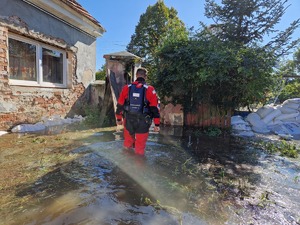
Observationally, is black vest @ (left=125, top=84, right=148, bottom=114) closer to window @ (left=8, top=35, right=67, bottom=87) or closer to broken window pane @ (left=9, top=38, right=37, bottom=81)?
window @ (left=8, top=35, right=67, bottom=87)

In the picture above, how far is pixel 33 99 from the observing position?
6.24 meters

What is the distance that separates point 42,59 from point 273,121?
26.4 ft

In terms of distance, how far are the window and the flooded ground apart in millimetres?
2204

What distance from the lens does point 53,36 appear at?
6.82 metres

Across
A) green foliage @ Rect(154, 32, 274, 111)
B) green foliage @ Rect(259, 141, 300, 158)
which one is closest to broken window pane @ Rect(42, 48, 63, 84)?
green foliage @ Rect(154, 32, 274, 111)

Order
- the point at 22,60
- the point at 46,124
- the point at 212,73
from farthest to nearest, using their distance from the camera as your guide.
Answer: the point at 46,124 < the point at 22,60 < the point at 212,73

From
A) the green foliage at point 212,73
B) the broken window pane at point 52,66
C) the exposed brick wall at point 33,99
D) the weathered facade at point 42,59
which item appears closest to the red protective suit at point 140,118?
the green foliage at point 212,73

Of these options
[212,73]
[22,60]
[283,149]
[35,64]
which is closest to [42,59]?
[35,64]

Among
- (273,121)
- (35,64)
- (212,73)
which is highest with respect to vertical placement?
(35,64)

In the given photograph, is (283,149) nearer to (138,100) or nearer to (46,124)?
(138,100)

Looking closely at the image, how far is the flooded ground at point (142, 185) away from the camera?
216 centimetres

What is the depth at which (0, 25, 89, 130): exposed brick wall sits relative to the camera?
17.4 feet

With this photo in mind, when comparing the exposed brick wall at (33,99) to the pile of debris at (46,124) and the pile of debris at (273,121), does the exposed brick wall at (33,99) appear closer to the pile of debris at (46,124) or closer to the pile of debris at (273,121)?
the pile of debris at (46,124)

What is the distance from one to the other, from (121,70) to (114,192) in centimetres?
617
